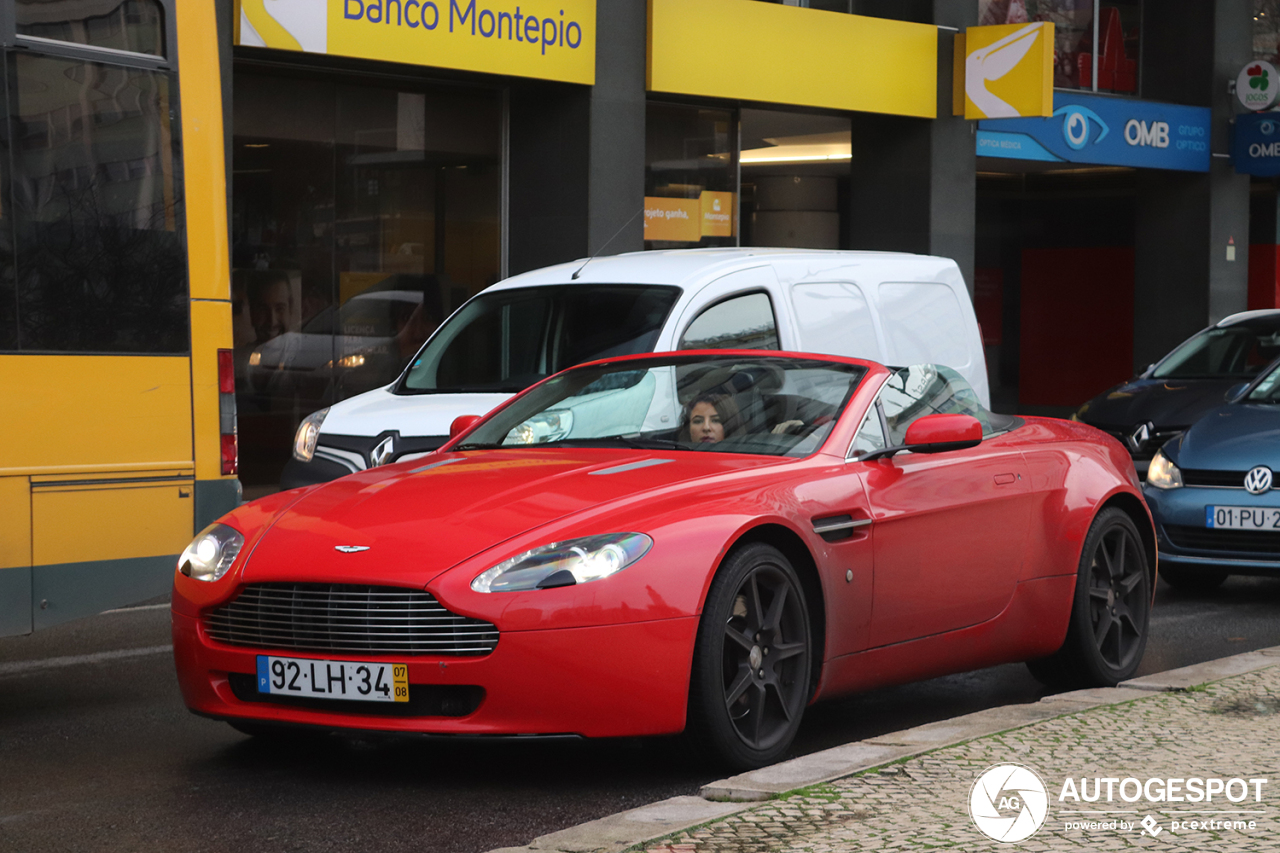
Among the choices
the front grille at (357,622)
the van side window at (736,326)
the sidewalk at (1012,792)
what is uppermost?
the van side window at (736,326)

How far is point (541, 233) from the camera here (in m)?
17.2

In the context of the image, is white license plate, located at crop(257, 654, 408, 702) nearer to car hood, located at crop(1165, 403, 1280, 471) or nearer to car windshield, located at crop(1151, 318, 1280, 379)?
car hood, located at crop(1165, 403, 1280, 471)

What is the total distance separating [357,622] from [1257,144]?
69.2 feet

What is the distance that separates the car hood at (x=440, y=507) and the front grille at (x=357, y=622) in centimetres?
5

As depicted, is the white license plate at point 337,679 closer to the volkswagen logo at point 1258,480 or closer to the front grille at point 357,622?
the front grille at point 357,622

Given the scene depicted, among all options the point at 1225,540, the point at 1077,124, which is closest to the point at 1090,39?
the point at 1077,124

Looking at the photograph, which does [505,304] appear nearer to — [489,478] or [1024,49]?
[489,478]

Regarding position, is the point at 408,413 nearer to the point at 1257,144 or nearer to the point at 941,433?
the point at 941,433

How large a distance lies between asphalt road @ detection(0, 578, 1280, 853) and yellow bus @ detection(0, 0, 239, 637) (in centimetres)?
59

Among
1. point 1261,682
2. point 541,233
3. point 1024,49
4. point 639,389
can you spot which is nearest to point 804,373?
point 639,389

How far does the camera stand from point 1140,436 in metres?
11.9

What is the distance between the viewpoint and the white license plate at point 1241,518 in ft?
31.8

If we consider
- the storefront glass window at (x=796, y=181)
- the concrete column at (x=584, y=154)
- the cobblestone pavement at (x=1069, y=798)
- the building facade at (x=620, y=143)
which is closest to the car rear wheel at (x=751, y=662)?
the cobblestone pavement at (x=1069, y=798)

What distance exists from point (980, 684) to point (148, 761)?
136 inches
